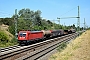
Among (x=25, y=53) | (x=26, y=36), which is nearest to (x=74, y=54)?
(x=25, y=53)

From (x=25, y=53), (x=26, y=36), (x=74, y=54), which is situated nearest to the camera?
(x=74, y=54)

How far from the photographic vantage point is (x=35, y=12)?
115562 mm

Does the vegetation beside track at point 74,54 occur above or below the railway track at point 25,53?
above

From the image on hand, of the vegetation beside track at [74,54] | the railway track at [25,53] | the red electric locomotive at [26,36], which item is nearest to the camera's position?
the vegetation beside track at [74,54]

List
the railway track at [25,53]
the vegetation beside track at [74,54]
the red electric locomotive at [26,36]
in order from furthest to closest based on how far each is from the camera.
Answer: the red electric locomotive at [26,36], the railway track at [25,53], the vegetation beside track at [74,54]

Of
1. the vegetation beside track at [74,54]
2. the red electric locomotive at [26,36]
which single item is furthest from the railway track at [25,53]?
the red electric locomotive at [26,36]

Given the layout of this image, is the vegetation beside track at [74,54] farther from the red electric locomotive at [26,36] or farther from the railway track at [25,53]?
the red electric locomotive at [26,36]

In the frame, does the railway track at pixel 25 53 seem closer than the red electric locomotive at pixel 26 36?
Yes

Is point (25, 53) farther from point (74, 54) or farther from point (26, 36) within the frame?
point (26, 36)

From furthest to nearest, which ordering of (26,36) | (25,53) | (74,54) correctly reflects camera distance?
(26,36) < (25,53) < (74,54)

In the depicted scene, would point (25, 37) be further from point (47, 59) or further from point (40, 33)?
point (47, 59)

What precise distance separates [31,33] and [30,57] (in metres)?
15.4

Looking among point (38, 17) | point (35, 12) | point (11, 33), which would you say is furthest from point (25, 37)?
point (35, 12)

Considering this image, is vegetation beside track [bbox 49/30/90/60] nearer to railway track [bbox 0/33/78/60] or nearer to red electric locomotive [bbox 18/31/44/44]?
railway track [bbox 0/33/78/60]
